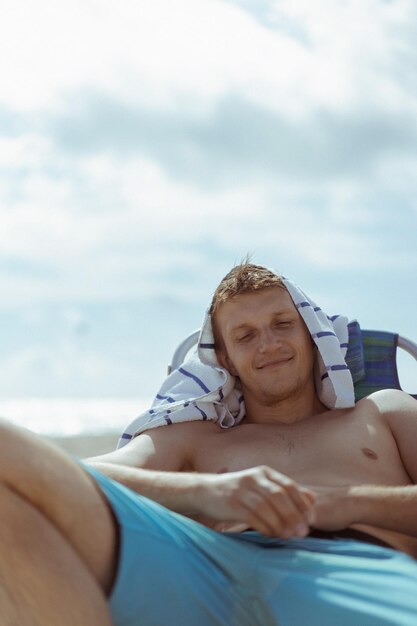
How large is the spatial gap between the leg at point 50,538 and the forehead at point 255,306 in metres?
1.52

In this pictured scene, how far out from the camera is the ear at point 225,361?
3473mm

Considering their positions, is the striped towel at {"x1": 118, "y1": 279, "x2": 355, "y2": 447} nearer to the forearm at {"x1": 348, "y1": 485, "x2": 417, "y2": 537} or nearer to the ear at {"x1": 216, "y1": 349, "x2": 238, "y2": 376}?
the ear at {"x1": 216, "y1": 349, "x2": 238, "y2": 376}

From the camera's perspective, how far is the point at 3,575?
165 cm

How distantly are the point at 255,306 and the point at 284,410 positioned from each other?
1.32 ft

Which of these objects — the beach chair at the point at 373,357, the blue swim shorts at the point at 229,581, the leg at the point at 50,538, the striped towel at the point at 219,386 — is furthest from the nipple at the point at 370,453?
the leg at the point at 50,538

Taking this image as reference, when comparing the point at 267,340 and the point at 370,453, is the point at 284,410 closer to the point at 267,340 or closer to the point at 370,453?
the point at 267,340

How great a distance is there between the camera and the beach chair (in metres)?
3.52

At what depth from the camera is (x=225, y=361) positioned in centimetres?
351

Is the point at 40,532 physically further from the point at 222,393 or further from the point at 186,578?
the point at 222,393

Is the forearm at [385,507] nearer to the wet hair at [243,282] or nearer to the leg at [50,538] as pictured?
the leg at [50,538]

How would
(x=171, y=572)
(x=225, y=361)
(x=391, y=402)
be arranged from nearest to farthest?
(x=171, y=572), (x=391, y=402), (x=225, y=361)

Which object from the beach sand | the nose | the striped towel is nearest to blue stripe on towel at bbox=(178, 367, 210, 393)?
the striped towel

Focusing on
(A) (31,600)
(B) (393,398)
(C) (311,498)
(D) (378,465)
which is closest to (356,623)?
(C) (311,498)

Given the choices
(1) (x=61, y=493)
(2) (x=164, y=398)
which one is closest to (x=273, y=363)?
(2) (x=164, y=398)
